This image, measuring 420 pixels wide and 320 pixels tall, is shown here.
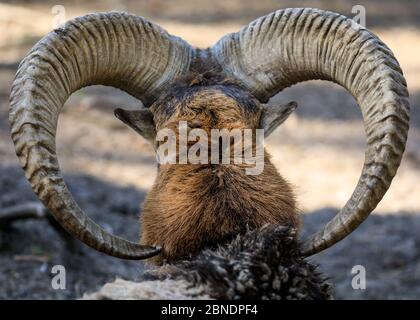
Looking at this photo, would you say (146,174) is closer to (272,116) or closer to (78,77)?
(272,116)

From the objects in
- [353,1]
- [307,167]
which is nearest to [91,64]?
[307,167]

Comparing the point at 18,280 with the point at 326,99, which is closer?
the point at 18,280

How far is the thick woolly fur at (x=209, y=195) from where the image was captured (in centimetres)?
565

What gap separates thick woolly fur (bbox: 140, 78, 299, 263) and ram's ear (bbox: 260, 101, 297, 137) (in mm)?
206

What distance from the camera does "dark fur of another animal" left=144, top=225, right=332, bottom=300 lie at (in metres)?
4.92

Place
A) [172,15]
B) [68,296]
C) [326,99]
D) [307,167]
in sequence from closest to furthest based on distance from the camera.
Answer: [68,296] → [307,167] → [326,99] → [172,15]

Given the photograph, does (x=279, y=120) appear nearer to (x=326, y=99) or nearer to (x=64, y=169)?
(x=64, y=169)

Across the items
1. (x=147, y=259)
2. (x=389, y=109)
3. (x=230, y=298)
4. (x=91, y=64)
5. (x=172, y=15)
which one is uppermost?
(x=172, y=15)

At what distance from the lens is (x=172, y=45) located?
6.73 m

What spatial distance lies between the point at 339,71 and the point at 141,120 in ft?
5.53

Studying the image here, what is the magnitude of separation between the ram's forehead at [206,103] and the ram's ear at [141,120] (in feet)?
0.41

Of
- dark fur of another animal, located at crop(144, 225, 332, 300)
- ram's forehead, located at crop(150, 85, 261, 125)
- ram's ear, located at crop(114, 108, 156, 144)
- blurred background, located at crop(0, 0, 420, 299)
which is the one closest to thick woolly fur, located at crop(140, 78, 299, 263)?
ram's forehead, located at crop(150, 85, 261, 125)

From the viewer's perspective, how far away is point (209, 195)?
5.70 meters

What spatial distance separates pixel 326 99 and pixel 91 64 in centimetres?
1168
